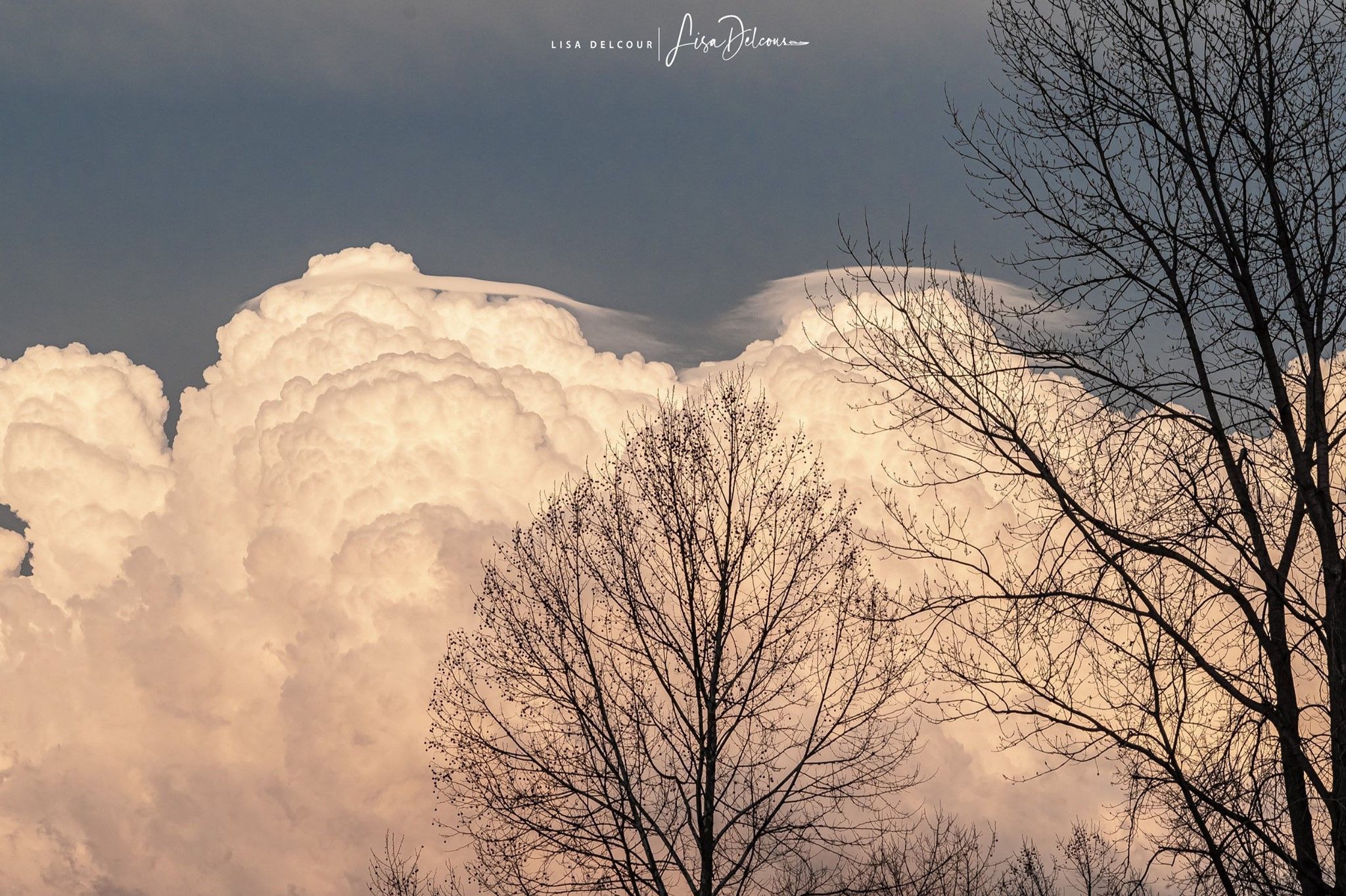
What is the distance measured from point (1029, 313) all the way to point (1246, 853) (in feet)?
12.9

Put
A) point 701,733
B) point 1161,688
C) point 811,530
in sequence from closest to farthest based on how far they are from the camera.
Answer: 1. point 1161,688
2. point 701,733
3. point 811,530

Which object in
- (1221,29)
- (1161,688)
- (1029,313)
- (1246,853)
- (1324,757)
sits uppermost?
(1221,29)

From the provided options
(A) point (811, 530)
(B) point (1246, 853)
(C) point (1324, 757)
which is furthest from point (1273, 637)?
(A) point (811, 530)

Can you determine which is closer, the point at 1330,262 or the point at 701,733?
the point at 1330,262

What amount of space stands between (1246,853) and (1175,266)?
13.0 ft

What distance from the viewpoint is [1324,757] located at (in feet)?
25.8

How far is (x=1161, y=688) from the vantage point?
8.53 m

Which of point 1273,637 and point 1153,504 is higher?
point 1153,504

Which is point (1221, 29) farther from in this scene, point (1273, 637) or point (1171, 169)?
point (1273, 637)

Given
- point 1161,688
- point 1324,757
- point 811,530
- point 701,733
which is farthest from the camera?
point 811,530

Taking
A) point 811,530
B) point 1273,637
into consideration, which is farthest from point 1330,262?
point 811,530

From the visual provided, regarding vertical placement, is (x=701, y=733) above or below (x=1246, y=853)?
above

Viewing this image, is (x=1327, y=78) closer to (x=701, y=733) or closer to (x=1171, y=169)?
(x=1171, y=169)

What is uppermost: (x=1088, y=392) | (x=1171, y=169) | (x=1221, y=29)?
(x=1221, y=29)
